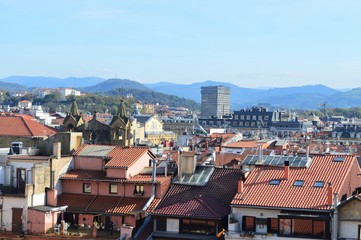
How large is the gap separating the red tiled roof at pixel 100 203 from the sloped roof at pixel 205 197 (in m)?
1.98

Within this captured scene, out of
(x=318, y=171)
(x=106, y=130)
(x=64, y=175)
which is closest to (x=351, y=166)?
(x=318, y=171)

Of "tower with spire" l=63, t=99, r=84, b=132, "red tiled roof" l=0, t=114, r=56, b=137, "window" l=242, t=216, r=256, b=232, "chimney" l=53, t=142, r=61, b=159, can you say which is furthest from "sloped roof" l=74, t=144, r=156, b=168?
"tower with spire" l=63, t=99, r=84, b=132

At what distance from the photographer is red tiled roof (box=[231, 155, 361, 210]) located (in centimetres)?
4303

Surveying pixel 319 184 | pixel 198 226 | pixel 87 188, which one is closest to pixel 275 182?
pixel 319 184

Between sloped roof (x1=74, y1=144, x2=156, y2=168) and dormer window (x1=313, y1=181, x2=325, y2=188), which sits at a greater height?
sloped roof (x1=74, y1=144, x2=156, y2=168)

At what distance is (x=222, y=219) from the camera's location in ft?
146

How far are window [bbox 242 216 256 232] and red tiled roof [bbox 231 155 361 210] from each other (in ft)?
3.31

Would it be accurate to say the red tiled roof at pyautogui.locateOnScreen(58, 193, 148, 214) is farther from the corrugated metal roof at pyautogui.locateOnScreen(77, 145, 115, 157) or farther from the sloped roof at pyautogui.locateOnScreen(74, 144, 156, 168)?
the corrugated metal roof at pyautogui.locateOnScreen(77, 145, 115, 157)

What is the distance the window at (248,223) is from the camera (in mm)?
43875

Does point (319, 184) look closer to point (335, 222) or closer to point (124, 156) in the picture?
point (335, 222)

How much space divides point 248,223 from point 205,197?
365 cm

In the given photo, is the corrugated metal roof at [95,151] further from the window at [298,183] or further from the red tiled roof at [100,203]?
the window at [298,183]

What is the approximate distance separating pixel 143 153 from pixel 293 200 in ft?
40.5

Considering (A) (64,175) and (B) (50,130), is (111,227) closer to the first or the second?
(A) (64,175)
